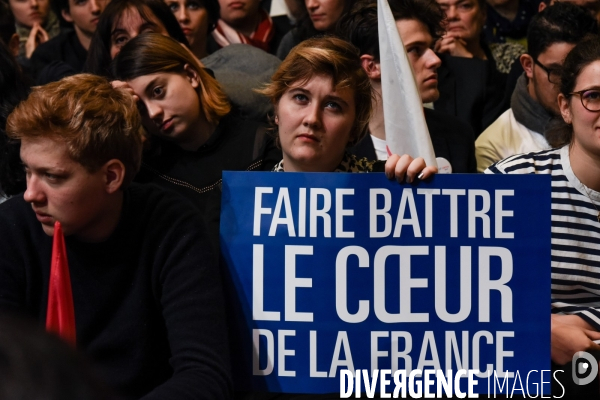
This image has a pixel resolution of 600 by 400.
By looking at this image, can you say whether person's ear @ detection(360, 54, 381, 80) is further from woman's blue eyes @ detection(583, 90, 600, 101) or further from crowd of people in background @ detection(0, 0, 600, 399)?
woman's blue eyes @ detection(583, 90, 600, 101)

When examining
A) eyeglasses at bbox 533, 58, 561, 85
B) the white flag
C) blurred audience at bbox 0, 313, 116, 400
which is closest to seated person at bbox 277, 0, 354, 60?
eyeglasses at bbox 533, 58, 561, 85

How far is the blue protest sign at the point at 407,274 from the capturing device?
2.35 meters

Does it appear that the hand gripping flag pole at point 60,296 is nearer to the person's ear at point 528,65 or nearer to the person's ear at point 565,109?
the person's ear at point 565,109

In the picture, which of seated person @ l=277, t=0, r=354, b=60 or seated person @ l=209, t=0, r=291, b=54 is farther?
seated person @ l=209, t=0, r=291, b=54

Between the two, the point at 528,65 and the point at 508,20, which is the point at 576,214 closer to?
the point at 528,65

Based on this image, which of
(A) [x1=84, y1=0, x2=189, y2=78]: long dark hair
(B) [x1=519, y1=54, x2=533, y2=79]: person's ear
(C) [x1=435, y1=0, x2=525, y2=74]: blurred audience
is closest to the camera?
(A) [x1=84, y1=0, x2=189, y2=78]: long dark hair

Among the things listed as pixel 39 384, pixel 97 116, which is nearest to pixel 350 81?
pixel 97 116

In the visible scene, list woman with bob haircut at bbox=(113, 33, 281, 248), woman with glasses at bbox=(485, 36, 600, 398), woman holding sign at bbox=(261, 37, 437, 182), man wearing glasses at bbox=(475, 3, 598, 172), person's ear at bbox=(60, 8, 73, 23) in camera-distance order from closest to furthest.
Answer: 1. woman with glasses at bbox=(485, 36, 600, 398)
2. woman holding sign at bbox=(261, 37, 437, 182)
3. woman with bob haircut at bbox=(113, 33, 281, 248)
4. man wearing glasses at bbox=(475, 3, 598, 172)
5. person's ear at bbox=(60, 8, 73, 23)

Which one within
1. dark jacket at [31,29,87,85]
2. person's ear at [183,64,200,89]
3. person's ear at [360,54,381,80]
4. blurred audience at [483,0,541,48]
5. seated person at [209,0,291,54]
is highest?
blurred audience at [483,0,541,48]

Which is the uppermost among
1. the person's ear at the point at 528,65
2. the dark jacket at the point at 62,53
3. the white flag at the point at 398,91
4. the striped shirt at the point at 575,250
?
the dark jacket at the point at 62,53

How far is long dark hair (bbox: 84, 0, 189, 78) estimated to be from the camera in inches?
155

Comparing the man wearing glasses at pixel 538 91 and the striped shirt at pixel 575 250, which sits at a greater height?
the man wearing glasses at pixel 538 91

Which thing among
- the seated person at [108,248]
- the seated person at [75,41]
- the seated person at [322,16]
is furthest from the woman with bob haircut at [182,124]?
the seated person at [75,41]

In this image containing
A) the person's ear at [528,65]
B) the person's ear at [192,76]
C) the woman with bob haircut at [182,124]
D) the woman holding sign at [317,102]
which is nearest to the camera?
the woman holding sign at [317,102]
